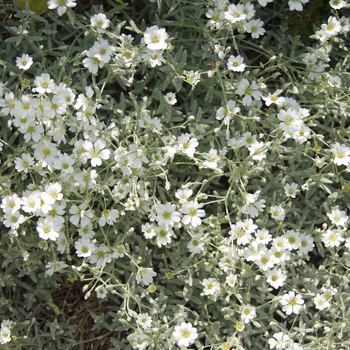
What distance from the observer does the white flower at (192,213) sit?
8.23ft

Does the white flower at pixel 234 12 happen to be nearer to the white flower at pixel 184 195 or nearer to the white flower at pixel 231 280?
the white flower at pixel 184 195

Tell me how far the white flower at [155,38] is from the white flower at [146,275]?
107 cm

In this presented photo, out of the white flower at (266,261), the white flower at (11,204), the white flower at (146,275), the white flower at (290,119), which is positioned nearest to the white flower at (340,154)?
the white flower at (290,119)

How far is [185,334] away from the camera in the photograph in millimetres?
2617

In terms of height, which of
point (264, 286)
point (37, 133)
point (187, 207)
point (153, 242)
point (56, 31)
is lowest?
point (264, 286)

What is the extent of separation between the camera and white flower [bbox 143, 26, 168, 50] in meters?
2.48

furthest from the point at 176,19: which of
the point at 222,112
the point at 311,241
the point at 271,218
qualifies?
the point at 311,241

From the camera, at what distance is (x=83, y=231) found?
2.58 meters

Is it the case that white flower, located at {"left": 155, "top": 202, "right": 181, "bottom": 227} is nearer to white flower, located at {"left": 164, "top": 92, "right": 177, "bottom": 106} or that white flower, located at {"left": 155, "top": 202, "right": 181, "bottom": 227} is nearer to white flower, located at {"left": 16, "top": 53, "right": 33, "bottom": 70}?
white flower, located at {"left": 164, "top": 92, "right": 177, "bottom": 106}

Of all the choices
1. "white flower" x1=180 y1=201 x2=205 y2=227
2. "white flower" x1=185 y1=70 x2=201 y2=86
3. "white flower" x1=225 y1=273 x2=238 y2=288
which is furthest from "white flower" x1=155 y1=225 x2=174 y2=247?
"white flower" x1=185 y1=70 x2=201 y2=86

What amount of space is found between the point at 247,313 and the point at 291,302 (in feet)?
0.78

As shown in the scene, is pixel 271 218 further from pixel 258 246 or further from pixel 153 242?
pixel 153 242

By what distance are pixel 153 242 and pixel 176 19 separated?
3.94ft

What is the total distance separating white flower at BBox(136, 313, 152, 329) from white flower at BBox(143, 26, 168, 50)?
1.30m
